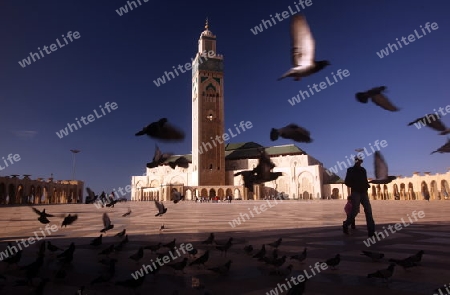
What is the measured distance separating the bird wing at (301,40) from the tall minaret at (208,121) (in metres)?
70.5

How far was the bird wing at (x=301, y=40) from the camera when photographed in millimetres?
3080

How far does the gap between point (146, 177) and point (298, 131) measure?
286ft

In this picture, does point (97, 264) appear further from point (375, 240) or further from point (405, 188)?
point (405, 188)

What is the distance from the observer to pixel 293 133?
4145mm

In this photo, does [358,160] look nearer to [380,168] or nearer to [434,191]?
[380,168]

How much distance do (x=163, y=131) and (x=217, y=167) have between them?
234 feet

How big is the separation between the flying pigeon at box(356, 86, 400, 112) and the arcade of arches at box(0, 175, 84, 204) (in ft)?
120

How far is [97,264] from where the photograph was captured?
12.5 feet

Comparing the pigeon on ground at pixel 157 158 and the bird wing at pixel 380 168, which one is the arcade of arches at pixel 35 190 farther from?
the bird wing at pixel 380 168

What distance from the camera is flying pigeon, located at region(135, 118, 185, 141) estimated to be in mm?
4176

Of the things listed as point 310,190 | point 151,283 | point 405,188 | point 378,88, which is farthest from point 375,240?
point 310,190

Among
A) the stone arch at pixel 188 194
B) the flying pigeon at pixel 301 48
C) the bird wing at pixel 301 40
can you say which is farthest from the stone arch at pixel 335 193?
the bird wing at pixel 301 40

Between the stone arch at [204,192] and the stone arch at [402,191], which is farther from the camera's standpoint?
the stone arch at [204,192]

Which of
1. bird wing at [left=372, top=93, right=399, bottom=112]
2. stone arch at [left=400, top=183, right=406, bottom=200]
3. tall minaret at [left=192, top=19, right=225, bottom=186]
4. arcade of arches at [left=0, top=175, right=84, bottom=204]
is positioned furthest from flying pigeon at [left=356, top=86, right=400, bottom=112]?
tall minaret at [left=192, top=19, right=225, bottom=186]
